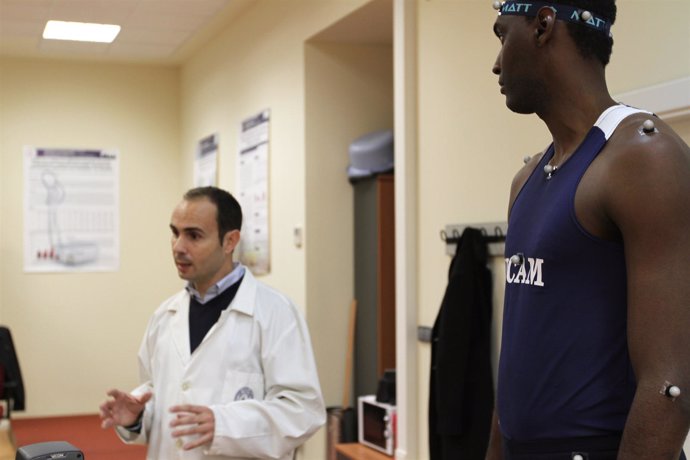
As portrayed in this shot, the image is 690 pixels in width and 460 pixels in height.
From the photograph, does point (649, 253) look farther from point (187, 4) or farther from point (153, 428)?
point (187, 4)

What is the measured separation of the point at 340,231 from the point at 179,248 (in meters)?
3.09

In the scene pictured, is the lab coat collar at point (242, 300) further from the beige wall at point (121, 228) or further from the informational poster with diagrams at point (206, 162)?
the beige wall at point (121, 228)

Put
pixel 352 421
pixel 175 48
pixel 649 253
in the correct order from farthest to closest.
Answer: pixel 175 48
pixel 352 421
pixel 649 253

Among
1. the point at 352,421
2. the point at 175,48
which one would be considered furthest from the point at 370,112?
the point at 175,48

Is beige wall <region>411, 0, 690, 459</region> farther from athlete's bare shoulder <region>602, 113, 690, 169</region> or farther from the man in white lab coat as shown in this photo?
athlete's bare shoulder <region>602, 113, 690, 169</region>

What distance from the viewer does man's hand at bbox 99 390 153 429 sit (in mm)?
2457

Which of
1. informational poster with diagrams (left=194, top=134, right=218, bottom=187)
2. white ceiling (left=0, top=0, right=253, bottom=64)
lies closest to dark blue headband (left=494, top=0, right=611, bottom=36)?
white ceiling (left=0, top=0, right=253, bottom=64)

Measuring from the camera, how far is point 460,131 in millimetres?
3900

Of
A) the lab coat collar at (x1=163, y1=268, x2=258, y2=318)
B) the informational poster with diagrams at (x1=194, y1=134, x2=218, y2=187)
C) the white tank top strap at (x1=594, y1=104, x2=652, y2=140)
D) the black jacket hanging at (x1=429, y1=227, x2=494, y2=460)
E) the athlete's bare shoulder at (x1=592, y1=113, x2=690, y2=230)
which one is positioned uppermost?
the informational poster with diagrams at (x1=194, y1=134, x2=218, y2=187)

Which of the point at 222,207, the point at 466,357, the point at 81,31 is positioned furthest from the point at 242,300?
the point at 81,31

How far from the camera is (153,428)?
2561mm

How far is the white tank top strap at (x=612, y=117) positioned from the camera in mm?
1239

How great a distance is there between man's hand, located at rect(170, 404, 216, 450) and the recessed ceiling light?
4.87m

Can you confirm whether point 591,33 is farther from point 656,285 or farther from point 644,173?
point 656,285
